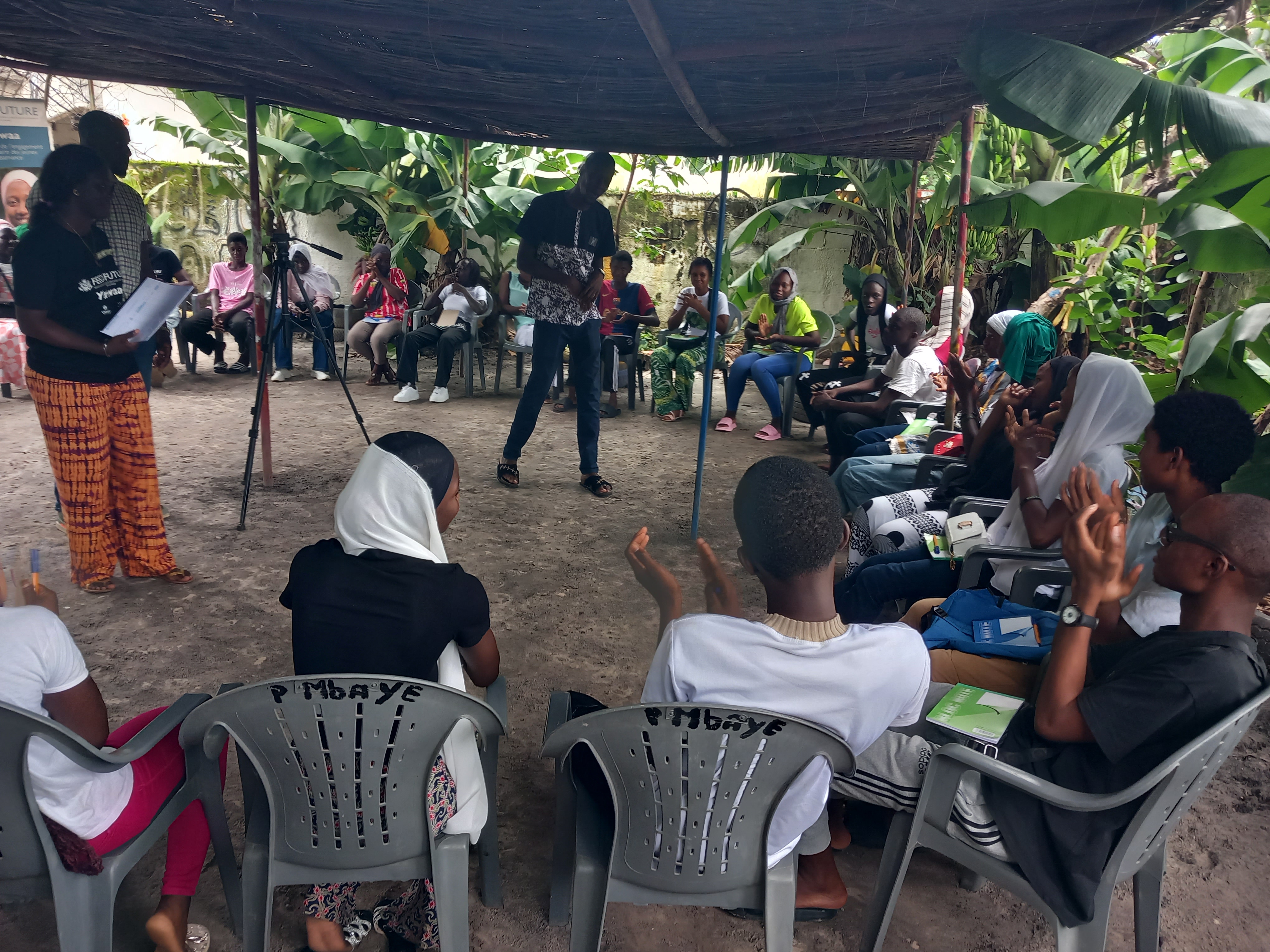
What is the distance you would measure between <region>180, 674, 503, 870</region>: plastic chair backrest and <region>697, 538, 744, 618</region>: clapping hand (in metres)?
0.62

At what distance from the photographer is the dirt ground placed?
2.04m

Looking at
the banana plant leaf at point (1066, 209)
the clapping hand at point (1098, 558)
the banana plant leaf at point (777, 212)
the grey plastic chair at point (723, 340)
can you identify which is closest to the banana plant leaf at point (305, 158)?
the grey plastic chair at point (723, 340)

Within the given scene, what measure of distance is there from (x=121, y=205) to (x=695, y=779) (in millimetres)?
3478

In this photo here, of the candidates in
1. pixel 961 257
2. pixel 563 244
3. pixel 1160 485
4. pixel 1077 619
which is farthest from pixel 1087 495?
pixel 563 244

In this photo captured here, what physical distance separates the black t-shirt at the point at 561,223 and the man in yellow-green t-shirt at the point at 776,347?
2.66 m

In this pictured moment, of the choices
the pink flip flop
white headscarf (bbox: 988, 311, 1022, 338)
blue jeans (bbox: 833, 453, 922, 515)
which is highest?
white headscarf (bbox: 988, 311, 1022, 338)

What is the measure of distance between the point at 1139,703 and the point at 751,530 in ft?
2.60

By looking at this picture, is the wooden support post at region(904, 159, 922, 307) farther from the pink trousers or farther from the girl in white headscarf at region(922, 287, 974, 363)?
the pink trousers

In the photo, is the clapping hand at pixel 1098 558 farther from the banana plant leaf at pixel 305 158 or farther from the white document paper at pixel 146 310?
the banana plant leaf at pixel 305 158

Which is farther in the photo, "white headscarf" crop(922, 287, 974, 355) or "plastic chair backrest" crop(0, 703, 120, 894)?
"white headscarf" crop(922, 287, 974, 355)

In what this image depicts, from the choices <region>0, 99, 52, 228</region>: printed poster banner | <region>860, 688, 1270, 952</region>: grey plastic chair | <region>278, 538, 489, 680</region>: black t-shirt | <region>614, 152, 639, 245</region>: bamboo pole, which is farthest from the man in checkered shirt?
<region>614, 152, 639, 245</region>: bamboo pole

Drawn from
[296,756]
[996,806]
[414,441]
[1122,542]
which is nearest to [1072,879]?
[996,806]

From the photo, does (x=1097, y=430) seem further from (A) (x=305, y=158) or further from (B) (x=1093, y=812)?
(A) (x=305, y=158)

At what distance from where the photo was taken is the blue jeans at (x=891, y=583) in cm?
304
